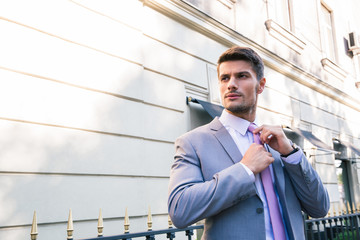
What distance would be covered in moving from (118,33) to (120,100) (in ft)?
2.74

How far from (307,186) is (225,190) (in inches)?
18.9

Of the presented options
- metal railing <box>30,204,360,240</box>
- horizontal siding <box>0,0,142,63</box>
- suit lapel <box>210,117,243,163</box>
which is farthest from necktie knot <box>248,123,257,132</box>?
horizontal siding <box>0,0,142,63</box>

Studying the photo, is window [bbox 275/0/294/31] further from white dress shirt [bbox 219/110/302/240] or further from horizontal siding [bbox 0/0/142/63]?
white dress shirt [bbox 219/110/302/240]

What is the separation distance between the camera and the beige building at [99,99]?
326 centimetres

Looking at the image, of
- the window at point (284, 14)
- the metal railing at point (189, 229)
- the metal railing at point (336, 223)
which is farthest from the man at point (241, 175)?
the window at point (284, 14)

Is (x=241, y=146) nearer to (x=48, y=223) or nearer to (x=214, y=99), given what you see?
(x=48, y=223)

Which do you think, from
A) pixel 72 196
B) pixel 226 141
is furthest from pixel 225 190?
pixel 72 196

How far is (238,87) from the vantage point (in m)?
1.71

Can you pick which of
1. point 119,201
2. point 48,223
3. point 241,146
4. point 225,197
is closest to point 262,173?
point 241,146

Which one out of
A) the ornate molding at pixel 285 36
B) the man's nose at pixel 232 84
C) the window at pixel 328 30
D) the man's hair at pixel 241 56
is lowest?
the man's nose at pixel 232 84

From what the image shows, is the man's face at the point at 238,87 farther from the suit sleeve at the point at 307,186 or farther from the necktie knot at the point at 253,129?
the suit sleeve at the point at 307,186

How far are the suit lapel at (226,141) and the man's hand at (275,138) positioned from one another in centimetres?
12

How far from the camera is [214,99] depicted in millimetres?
5645

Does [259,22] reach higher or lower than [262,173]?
higher
